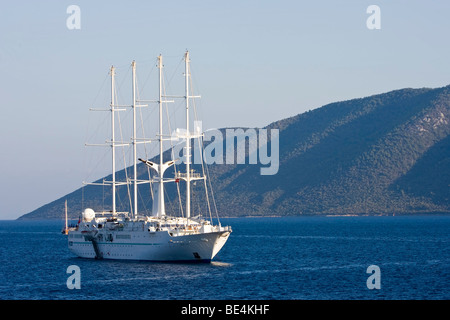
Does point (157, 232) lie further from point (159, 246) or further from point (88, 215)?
point (88, 215)

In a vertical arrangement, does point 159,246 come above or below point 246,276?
above

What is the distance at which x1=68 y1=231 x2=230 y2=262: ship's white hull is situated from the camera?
3216 inches

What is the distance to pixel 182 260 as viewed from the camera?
8344cm

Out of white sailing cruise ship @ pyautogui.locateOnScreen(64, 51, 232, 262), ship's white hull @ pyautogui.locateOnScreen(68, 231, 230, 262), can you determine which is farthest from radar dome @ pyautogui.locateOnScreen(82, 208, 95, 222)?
ship's white hull @ pyautogui.locateOnScreen(68, 231, 230, 262)

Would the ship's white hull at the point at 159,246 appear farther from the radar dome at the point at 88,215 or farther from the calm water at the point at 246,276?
the radar dome at the point at 88,215

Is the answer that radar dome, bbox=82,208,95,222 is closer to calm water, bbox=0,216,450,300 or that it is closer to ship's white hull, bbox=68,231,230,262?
calm water, bbox=0,216,450,300

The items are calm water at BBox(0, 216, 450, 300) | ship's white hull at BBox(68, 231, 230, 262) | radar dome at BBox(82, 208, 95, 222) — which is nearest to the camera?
calm water at BBox(0, 216, 450, 300)

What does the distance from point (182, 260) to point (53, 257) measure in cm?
2760

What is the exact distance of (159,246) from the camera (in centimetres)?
8344

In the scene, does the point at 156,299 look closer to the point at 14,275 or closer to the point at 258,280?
the point at 258,280

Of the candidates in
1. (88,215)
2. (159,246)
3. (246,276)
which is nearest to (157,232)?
(159,246)

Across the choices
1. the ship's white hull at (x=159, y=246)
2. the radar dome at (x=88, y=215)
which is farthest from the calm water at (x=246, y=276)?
the radar dome at (x=88, y=215)

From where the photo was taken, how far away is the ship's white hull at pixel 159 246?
268ft
